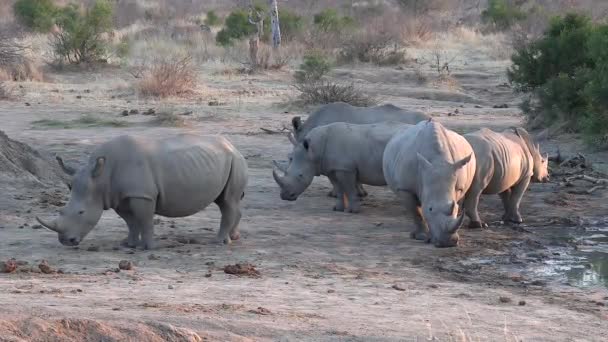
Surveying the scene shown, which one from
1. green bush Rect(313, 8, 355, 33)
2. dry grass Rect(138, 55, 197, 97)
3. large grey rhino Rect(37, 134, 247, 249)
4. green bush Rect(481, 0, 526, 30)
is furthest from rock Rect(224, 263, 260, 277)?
green bush Rect(481, 0, 526, 30)

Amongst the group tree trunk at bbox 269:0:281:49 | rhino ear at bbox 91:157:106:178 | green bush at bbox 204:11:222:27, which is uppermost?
rhino ear at bbox 91:157:106:178

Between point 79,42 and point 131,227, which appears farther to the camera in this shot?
point 79,42

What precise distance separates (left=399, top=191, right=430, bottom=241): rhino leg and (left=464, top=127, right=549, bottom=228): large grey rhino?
2.49ft

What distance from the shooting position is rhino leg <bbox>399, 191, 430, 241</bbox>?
1194cm

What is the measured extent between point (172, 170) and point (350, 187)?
3473mm

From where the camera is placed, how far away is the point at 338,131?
14.1 m

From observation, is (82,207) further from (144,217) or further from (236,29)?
(236,29)

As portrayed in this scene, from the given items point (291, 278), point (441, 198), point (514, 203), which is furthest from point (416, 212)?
point (291, 278)

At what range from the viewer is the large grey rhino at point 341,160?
45.3ft

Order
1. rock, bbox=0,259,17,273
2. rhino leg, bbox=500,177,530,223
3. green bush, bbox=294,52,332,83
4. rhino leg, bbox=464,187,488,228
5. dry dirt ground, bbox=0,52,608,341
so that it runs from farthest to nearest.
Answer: green bush, bbox=294,52,332,83 < rhino leg, bbox=500,177,530,223 < rhino leg, bbox=464,187,488,228 < rock, bbox=0,259,17,273 < dry dirt ground, bbox=0,52,608,341

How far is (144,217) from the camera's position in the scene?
10648mm

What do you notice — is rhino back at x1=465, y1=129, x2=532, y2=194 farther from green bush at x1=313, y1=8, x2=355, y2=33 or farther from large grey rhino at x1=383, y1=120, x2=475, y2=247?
green bush at x1=313, y1=8, x2=355, y2=33

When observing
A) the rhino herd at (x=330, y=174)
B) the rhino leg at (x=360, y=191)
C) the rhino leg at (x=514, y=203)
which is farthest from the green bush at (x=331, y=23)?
the rhino leg at (x=514, y=203)

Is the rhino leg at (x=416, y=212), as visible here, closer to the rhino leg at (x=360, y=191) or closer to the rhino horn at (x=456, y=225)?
the rhino horn at (x=456, y=225)
